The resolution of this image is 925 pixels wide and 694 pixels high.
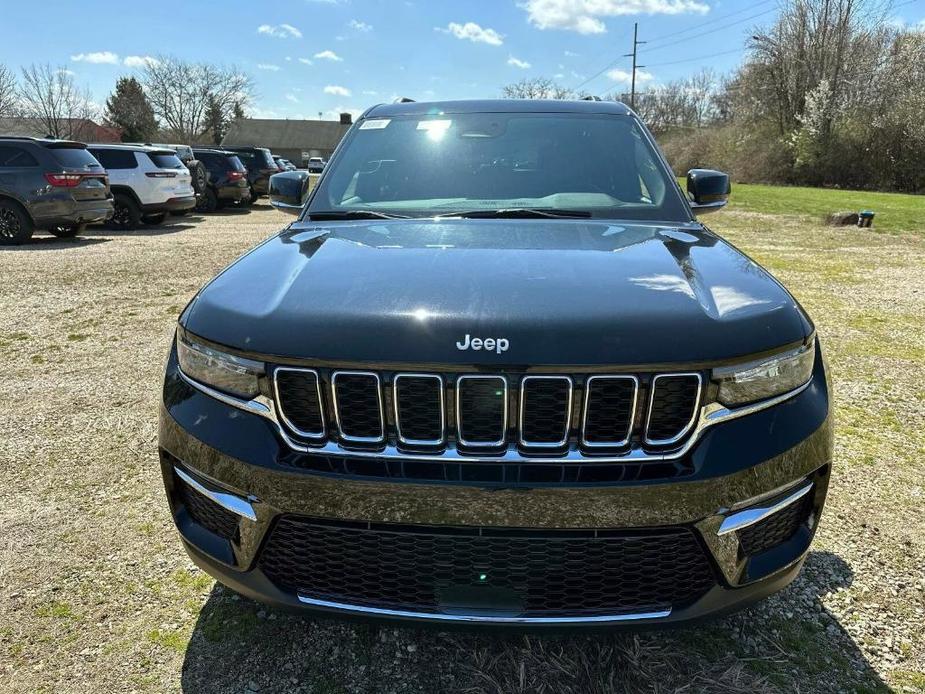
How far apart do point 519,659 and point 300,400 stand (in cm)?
114

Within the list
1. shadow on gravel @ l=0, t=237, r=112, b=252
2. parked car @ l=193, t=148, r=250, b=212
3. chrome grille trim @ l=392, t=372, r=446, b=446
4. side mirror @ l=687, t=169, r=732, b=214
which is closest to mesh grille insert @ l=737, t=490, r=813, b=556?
chrome grille trim @ l=392, t=372, r=446, b=446

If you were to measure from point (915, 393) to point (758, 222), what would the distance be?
13767 mm

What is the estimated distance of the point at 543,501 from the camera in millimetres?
1609

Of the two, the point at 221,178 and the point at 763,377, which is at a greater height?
the point at 763,377

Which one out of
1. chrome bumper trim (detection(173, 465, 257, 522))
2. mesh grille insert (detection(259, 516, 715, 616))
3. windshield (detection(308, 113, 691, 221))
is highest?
windshield (detection(308, 113, 691, 221))

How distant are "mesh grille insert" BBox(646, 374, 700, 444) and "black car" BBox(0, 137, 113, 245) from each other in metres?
12.4

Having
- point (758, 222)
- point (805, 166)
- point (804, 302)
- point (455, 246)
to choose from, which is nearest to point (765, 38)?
point (805, 166)

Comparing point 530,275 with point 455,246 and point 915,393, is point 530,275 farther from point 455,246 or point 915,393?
point 915,393

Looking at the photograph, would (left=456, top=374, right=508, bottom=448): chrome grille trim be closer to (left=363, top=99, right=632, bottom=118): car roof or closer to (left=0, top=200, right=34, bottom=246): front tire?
(left=363, top=99, right=632, bottom=118): car roof

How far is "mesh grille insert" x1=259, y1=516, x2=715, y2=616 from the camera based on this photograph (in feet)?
5.50

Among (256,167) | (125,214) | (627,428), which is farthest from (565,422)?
(256,167)

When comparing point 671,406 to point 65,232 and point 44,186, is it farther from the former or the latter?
point 65,232

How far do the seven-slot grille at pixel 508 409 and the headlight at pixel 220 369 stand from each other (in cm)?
14

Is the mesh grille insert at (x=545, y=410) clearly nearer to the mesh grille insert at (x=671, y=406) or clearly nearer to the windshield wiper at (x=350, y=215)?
the mesh grille insert at (x=671, y=406)
